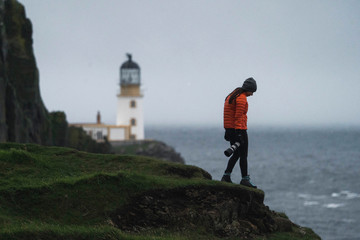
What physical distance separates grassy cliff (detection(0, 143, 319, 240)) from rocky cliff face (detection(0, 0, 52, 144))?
1058 inches

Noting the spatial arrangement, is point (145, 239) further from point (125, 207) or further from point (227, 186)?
point (227, 186)

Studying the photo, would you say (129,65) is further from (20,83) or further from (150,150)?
(20,83)

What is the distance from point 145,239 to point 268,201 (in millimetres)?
51773

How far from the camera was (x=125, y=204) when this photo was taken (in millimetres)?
11180

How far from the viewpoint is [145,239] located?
32.7ft

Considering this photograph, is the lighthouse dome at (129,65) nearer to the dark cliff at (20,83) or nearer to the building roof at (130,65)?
the building roof at (130,65)

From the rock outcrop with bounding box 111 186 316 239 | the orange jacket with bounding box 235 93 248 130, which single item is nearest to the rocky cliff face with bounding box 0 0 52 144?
the orange jacket with bounding box 235 93 248 130

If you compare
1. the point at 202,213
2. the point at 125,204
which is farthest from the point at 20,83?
the point at 202,213

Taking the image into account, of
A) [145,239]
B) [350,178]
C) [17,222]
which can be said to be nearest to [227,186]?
[145,239]

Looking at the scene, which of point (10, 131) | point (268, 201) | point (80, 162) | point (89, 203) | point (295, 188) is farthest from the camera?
point (295, 188)

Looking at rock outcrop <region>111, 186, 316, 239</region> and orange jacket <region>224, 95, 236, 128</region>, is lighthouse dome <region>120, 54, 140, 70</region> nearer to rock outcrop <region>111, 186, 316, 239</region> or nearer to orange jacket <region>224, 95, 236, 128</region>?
orange jacket <region>224, 95, 236, 128</region>

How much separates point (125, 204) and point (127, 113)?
277ft

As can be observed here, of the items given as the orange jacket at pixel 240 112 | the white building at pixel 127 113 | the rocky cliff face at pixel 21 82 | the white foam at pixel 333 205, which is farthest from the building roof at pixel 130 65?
the orange jacket at pixel 240 112

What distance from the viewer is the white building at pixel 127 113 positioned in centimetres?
9144
